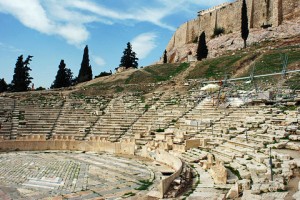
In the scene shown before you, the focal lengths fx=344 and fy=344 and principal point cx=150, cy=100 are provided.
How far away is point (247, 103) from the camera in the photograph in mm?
20594

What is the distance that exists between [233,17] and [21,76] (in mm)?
40300

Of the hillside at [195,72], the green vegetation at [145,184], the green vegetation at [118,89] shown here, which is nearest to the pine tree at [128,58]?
the hillside at [195,72]

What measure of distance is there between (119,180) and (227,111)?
1024cm

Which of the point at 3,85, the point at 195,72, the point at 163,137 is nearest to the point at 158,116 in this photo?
the point at 163,137

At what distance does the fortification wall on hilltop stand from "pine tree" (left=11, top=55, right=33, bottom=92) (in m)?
36.6

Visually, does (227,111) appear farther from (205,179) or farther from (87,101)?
(87,101)

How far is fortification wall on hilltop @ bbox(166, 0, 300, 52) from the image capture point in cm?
5303

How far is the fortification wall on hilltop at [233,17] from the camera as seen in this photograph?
53031mm

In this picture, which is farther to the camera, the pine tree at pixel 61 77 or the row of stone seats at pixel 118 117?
the pine tree at pixel 61 77

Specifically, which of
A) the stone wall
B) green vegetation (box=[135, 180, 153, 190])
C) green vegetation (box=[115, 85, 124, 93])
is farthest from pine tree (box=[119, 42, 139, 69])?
green vegetation (box=[135, 180, 153, 190])

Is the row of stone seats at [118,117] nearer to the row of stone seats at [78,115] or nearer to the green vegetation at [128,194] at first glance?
the row of stone seats at [78,115]

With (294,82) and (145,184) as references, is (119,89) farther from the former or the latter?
(145,184)

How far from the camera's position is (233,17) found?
63781 mm

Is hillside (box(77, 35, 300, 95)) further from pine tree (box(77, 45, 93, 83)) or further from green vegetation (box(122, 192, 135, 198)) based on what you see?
green vegetation (box(122, 192, 135, 198))
